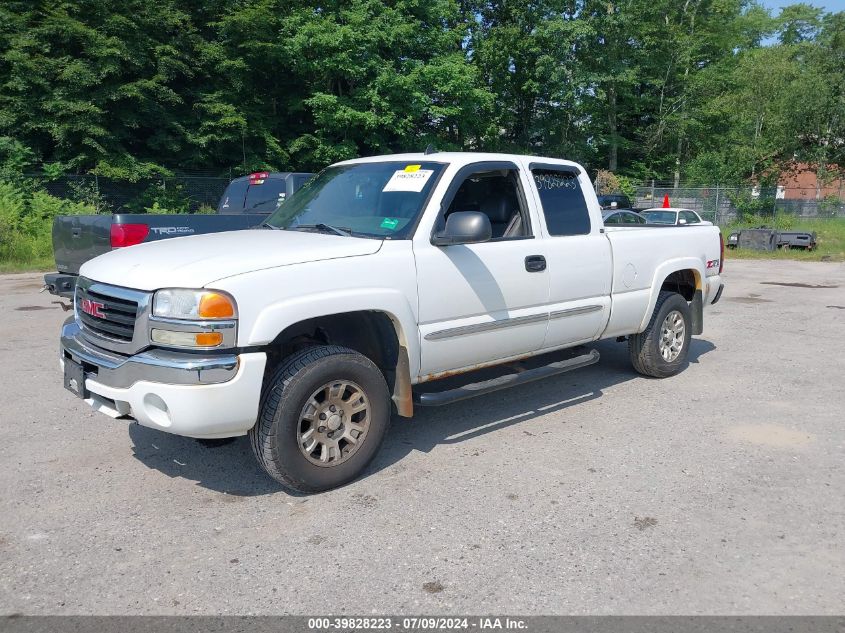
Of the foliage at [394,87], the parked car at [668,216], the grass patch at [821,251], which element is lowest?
the grass patch at [821,251]

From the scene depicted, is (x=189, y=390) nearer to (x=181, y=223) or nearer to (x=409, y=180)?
(x=409, y=180)

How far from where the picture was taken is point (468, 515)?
376 cm

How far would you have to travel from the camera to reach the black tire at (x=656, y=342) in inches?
251

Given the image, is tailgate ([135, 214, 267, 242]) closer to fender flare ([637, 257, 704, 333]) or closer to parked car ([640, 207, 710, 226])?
fender flare ([637, 257, 704, 333])

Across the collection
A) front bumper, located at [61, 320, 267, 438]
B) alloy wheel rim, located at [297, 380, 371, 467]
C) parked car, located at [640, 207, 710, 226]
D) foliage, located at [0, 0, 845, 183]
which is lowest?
alloy wheel rim, located at [297, 380, 371, 467]

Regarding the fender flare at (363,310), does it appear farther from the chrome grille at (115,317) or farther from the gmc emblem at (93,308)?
the gmc emblem at (93,308)

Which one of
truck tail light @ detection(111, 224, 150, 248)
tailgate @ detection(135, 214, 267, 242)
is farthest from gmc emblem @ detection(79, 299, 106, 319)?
truck tail light @ detection(111, 224, 150, 248)

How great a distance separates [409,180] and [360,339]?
3.81 ft

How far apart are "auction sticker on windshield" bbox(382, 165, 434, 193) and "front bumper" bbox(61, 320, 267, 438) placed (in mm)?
1656

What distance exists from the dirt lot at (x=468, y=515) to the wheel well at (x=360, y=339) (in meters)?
0.71

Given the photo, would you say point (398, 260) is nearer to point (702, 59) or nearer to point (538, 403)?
point (538, 403)

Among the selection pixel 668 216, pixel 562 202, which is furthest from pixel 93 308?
pixel 668 216

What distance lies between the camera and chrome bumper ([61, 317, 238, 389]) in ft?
11.4

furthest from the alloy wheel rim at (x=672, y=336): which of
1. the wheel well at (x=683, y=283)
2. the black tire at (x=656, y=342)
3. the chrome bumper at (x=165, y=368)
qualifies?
the chrome bumper at (x=165, y=368)
